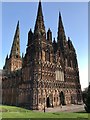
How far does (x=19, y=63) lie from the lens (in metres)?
80.7

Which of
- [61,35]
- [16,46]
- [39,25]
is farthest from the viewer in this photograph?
[16,46]

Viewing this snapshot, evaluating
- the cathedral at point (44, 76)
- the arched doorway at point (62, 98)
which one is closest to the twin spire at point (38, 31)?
the cathedral at point (44, 76)

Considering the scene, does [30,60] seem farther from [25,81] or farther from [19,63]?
[19,63]

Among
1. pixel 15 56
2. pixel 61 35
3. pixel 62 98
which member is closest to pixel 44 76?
pixel 62 98

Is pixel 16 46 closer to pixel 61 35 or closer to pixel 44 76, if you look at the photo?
pixel 61 35

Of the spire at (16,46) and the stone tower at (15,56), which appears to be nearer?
the stone tower at (15,56)

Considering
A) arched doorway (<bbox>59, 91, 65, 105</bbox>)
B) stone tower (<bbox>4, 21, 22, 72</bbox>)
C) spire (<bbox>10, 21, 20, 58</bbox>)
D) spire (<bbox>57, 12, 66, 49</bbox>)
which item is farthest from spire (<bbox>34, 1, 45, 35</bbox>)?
stone tower (<bbox>4, 21, 22, 72</bbox>)

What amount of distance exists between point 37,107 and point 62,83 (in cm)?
1184

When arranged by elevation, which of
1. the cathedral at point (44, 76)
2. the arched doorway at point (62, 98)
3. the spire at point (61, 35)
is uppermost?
the spire at point (61, 35)

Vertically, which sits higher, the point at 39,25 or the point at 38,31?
the point at 39,25

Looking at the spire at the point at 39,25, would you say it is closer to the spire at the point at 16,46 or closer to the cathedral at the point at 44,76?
the cathedral at the point at 44,76

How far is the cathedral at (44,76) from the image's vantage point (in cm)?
4472

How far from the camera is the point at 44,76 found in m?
46.1

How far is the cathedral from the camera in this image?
44719 mm
